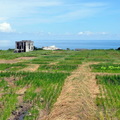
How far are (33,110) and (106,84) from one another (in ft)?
21.0

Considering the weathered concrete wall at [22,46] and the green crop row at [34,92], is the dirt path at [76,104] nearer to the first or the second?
the green crop row at [34,92]

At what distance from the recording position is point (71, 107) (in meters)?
9.16

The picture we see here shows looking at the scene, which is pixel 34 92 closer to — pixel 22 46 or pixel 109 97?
pixel 109 97

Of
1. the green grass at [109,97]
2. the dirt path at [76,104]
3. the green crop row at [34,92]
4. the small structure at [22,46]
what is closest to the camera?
the dirt path at [76,104]

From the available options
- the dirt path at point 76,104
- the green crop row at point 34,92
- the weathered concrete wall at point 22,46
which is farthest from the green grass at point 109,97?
the weathered concrete wall at point 22,46

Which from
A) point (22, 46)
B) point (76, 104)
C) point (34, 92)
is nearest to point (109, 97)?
point (76, 104)

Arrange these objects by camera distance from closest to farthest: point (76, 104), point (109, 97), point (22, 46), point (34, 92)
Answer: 1. point (76, 104)
2. point (109, 97)
3. point (34, 92)
4. point (22, 46)

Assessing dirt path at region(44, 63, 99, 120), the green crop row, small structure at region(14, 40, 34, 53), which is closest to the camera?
dirt path at region(44, 63, 99, 120)

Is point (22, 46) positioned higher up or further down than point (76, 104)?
higher up

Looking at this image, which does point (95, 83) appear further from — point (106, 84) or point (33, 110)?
point (33, 110)

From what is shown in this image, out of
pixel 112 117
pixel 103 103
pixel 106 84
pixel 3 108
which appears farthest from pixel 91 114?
pixel 106 84

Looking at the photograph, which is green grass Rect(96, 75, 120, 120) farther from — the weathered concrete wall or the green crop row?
the weathered concrete wall

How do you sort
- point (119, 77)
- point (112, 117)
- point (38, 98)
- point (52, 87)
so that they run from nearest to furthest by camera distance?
point (112, 117) < point (38, 98) < point (52, 87) < point (119, 77)

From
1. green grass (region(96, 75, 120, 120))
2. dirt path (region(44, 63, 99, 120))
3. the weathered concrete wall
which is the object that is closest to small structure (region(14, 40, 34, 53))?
the weathered concrete wall
